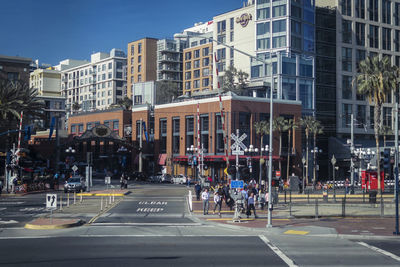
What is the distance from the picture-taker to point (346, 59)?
99.1 m

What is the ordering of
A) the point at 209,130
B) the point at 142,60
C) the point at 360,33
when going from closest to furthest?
the point at 209,130, the point at 360,33, the point at 142,60

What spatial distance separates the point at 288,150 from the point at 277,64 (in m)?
18.4

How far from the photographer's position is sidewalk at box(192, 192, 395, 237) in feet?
78.6

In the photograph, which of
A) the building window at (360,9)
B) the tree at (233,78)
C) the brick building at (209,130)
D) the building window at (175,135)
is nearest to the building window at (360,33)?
the building window at (360,9)

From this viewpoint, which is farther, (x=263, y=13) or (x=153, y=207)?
(x=263, y=13)

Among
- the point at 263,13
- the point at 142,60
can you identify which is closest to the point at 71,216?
the point at 263,13

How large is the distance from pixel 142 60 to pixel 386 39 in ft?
200

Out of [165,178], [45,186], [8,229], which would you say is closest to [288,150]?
[165,178]

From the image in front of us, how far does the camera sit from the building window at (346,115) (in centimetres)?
9806

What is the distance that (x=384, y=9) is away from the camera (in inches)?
4040

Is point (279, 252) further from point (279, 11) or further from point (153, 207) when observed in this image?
point (279, 11)

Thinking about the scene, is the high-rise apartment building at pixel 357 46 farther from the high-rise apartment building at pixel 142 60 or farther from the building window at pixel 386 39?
the high-rise apartment building at pixel 142 60

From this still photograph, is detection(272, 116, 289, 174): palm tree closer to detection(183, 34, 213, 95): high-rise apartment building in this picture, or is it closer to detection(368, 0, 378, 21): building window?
detection(368, 0, 378, 21): building window

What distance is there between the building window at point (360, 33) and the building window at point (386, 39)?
5.14 m
